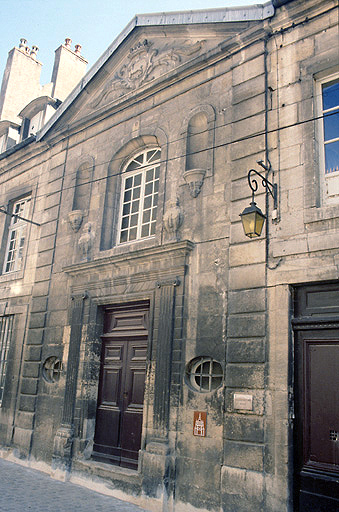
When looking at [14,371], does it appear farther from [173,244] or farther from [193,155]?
[193,155]

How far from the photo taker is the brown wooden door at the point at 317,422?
5043mm

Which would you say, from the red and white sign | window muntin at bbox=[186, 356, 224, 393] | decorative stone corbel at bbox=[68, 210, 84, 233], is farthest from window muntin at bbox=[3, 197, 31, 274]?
the red and white sign

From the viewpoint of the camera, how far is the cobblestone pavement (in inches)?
245

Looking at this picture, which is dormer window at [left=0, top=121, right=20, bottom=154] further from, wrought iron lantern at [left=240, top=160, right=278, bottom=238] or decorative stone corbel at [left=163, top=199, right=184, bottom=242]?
wrought iron lantern at [left=240, top=160, right=278, bottom=238]

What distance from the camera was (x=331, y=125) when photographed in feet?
20.4

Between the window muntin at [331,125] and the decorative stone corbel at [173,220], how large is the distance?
2.42m

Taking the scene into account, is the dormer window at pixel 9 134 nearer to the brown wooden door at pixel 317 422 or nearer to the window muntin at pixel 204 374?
the window muntin at pixel 204 374

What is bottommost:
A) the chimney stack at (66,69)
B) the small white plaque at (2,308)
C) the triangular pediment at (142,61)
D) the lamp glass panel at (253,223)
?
the small white plaque at (2,308)

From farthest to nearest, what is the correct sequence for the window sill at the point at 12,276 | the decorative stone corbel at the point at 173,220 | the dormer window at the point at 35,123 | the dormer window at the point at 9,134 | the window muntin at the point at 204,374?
the dormer window at the point at 9,134, the dormer window at the point at 35,123, the window sill at the point at 12,276, the decorative stone corbel at the point at 173,220, the window muntin at the point at 204,374

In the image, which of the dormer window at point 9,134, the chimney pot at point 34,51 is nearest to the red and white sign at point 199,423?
the dormer window at point 9,134

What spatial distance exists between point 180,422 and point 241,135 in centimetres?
435

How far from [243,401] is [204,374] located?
0.86 meters

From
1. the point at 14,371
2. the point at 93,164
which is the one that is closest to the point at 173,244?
the point at 93,164

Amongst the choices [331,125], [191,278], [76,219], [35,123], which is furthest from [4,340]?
[331,125]
